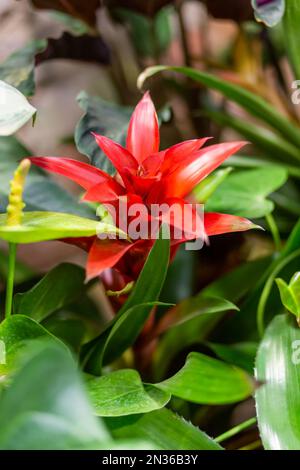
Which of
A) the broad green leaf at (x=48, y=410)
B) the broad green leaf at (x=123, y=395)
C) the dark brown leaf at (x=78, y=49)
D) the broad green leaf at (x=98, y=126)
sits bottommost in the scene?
the broad green leaf at (x=123, y=395)

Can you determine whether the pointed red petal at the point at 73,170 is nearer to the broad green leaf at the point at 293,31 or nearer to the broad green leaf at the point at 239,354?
the broad green leaf at the point at 239,354

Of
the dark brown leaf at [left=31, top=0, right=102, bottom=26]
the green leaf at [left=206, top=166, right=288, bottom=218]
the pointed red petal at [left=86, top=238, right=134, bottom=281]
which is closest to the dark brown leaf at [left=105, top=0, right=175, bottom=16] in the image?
the dark brown leaf at [left=31, top=0, right=102, bottom=26]

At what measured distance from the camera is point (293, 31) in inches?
37.1

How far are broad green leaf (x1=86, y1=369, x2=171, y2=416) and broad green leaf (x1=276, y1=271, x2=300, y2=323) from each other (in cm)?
19

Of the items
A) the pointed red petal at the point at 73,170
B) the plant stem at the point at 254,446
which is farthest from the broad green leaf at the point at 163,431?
the pointed red petal at the point at 73,170

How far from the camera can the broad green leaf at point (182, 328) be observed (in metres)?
0.82

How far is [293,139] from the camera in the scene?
110cm

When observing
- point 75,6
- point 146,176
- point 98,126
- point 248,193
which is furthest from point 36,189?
point 75,6

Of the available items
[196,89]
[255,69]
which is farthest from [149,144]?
[255,69]

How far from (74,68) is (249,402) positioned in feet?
3.00

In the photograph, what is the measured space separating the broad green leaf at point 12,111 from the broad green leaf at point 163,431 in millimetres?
355

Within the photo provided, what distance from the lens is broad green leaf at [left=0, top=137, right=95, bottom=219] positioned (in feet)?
2.57

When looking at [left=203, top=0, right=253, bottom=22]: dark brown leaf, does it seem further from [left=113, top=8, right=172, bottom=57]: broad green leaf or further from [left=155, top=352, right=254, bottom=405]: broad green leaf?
[left=155, top=352, right=254, bottom=405]: broad green leaf

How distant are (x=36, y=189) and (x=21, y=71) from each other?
0.66 feet
